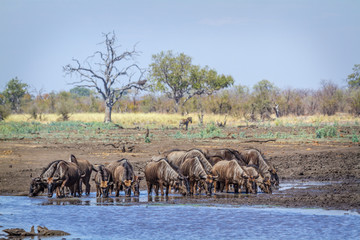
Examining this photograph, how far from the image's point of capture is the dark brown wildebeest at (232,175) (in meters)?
16.0

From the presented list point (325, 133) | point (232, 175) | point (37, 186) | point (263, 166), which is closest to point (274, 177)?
point (263, 166)

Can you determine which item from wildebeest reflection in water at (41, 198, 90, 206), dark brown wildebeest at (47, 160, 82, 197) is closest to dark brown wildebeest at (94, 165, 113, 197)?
wildebeest reflection in water at (41, 198, 90, 206)

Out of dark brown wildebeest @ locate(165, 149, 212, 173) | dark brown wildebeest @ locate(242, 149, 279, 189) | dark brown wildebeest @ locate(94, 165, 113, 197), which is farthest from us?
dark brown wildebeest @ locate(242, 149, 279, 189)

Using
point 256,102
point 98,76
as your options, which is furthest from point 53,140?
point 256,102

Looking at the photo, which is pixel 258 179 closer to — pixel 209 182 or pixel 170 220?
pixel 209 182

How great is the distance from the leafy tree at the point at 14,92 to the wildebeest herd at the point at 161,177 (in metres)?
74.7

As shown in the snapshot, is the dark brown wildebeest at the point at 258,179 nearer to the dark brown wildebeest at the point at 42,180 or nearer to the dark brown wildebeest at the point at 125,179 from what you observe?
the dark brown wildebeest at the point at 125,179

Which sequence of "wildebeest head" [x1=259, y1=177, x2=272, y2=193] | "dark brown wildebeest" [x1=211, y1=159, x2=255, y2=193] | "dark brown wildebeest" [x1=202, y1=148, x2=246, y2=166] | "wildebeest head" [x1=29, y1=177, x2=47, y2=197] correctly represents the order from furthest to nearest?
"dark brown wildebeest" [x1=202, y1=148, x2=246, y2=166] < "wildebeest head" [x1=259, y1=177, x2=272, y2=193] < "dark brown wildebeest" [x1=211, y1=159, x2=255, y2=193] < "wildebeest head" [x1=29, y1=177, x2=47, y2=197]

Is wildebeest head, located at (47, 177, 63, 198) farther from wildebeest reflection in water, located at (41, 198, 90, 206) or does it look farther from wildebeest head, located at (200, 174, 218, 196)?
wildebeest head, located at (200, 174, 218, 196)

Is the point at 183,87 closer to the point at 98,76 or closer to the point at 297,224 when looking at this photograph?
the point at 98,76

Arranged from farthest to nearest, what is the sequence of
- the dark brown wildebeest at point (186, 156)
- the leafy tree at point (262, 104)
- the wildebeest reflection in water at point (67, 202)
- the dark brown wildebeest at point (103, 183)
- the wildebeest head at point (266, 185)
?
the leafy tree at point (262, 104) → the dark brown wildebeest at point (186, 156) → the wildebeest head at point (266, 185) → the dark brown wildebeest at point (103, 183) → the wildebeest reflection in water at point (67, 202)

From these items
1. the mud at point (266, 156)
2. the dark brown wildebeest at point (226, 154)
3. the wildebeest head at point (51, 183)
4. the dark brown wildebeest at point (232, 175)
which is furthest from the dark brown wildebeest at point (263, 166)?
the wildebeest head at point (51, 183)

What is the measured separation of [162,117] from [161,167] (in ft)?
143

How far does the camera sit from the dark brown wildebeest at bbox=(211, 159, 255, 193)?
16016mm
